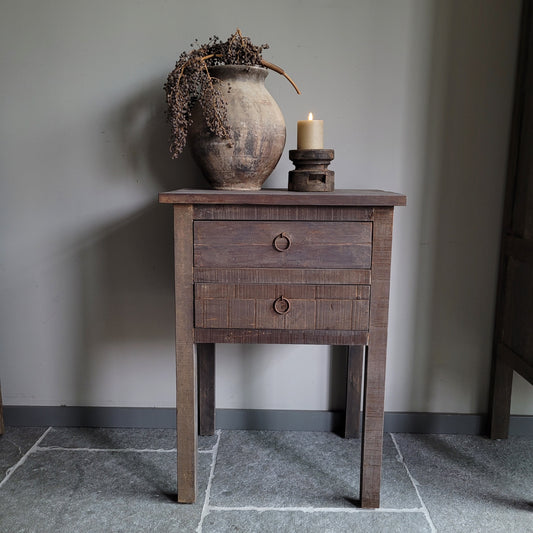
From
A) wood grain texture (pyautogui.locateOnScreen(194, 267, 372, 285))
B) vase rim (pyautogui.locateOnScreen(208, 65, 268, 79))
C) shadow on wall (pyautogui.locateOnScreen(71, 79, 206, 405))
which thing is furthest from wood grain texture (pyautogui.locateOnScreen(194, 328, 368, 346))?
vase rim (pyautogui.locateOnScreen(208, 65, 268, 79))

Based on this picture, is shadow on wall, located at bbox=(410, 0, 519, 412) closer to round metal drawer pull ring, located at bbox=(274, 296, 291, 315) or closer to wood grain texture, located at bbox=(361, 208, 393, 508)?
wood grain texture, located at bbox=(361, 208, 393, 508)

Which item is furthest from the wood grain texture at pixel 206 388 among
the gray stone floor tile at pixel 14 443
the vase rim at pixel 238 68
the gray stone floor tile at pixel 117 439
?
the vase rim at pixel 238 68

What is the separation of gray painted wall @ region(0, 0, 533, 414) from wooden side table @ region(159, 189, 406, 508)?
0.47 meters

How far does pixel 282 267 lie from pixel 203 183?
22.8 inches

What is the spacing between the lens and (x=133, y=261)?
5.62 feet

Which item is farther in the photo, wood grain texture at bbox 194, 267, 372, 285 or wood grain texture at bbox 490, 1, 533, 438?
wood grain texture at bbox 490, 1, 533, 438

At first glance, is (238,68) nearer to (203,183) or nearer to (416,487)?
(203,183)

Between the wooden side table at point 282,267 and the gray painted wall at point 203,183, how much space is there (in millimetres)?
471

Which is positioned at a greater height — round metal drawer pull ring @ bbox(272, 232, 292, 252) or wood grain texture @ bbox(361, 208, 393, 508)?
round metal drawer pull ring @ bbox(272, 232, 292, 252)

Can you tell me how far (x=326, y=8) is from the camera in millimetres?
1565

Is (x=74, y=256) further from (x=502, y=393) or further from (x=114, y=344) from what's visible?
(x=502, y=393)

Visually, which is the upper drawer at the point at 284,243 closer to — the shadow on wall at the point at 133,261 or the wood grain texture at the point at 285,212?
the wood grain texture at the point at 285,212

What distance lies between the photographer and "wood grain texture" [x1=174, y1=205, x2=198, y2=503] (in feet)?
4.02

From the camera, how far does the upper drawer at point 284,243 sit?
1224 millimetres
